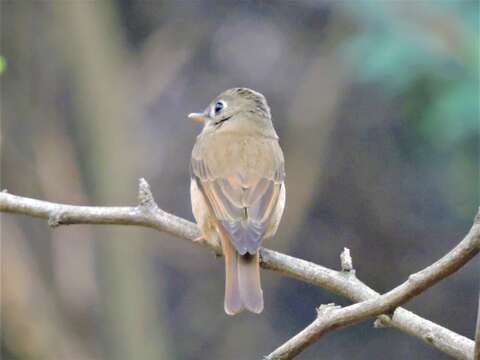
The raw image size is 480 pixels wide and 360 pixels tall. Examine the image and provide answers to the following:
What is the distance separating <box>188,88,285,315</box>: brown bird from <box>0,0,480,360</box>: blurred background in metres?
3.10

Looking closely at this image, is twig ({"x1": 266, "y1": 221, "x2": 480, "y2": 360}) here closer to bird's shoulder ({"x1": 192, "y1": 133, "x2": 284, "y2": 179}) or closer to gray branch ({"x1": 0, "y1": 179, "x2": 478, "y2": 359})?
gray branch ({"x1": 0, "y1": 179, "x2": 478, "y2": 359})

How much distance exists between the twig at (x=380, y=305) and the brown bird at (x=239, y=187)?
47.7 inches

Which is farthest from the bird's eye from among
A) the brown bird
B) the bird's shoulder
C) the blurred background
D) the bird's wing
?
the blurred background

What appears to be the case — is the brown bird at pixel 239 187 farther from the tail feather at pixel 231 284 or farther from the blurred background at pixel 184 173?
the blurred background at pixel 184 173

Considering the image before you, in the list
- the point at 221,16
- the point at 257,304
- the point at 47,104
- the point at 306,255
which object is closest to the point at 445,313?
the point at 306,255

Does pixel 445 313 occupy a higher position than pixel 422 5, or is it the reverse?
pixel 422 5

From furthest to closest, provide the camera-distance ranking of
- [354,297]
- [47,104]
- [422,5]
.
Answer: [47,104] → [422,5] → [354,297]

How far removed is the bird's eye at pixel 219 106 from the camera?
6.74 meters

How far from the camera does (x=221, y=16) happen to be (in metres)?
10.8

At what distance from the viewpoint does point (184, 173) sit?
420 inches

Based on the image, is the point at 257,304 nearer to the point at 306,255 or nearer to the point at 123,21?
the point at 306,255

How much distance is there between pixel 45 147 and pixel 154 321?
2.08 metres

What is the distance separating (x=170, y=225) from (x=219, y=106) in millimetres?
1910

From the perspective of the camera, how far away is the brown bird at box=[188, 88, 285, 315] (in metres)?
5.11
